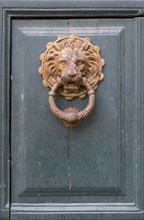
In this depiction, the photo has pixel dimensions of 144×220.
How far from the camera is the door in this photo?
1.18 meters

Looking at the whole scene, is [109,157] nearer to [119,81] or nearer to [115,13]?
[119,81]

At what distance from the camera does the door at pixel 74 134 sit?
1.18 m

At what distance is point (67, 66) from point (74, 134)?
0.19 meters

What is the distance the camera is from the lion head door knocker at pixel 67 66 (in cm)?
113

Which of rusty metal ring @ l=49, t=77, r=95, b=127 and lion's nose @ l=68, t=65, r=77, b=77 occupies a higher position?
lion's nose @ l=68, t=65, r=77, b=77

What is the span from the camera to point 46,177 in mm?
1189

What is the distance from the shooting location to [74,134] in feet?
3.90

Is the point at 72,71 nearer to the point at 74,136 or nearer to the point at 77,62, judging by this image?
the point at 77,62

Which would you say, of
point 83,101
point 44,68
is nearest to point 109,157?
point 83,101

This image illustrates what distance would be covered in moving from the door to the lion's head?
2cm

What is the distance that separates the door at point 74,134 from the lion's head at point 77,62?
21mm

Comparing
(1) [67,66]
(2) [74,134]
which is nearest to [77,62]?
(1) [67,66]

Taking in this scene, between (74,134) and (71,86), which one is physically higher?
(71,86)

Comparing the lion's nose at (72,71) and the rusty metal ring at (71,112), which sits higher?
the lion's nose at (72,71)
